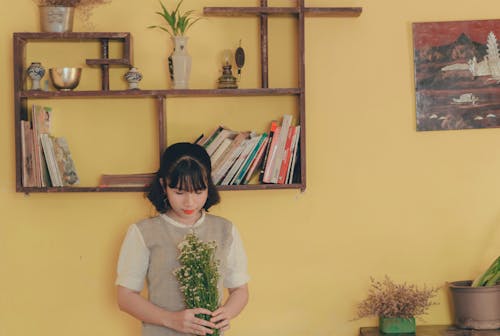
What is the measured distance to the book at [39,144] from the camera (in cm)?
330

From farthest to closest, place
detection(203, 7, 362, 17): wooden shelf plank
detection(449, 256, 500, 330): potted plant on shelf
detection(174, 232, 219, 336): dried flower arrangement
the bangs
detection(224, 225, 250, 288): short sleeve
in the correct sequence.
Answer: detection(203, 7, 362, 17): wooden shelf plank, detection(449, 256, 500, 330): potted plant on shelf, detection(224, 225, 250, 288): short sleeve, the bangs, detection(174, 232, 219, 336): dried flower arrangement

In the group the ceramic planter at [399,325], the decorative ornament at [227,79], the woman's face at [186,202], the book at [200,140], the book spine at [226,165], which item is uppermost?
the decorative ornament at [227,79]

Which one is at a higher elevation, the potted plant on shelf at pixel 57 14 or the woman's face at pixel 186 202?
the potted plant on shelf at pixel 57 14

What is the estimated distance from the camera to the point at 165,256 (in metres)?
2.92

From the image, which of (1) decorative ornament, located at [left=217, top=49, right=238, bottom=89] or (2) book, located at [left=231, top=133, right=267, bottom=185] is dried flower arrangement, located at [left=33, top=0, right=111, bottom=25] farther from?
(2) book, located at [left=231, top=133, right=267, bottom=185]

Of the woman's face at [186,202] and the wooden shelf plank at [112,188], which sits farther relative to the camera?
the wooden shelf plank at [112,188]

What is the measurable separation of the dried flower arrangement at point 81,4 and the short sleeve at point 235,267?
1.11 m

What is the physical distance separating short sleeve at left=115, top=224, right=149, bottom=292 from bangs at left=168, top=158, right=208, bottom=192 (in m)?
0.23

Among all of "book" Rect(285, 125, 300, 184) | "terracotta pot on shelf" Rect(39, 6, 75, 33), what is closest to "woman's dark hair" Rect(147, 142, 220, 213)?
"book" Rect(285, 125, 300, 184)

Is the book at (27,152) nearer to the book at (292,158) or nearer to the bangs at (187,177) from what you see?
the bangs at (187,177)

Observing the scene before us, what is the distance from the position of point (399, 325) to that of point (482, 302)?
0.33 meters

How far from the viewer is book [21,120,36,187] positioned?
10.9 ft

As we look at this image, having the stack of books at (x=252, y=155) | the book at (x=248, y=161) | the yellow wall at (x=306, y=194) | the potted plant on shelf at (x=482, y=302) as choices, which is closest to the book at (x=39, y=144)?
the yellow wall at (x=306, y=194)

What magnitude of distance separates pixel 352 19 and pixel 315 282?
1.09 meters
